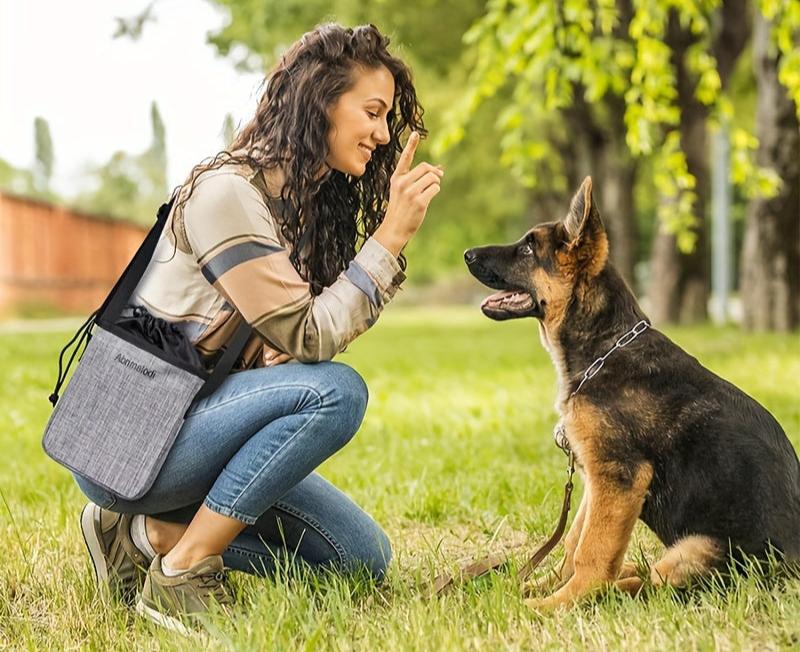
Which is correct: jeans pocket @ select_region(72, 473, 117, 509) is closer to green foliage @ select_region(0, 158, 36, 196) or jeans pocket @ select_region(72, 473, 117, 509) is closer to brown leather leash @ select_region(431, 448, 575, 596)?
brown leather leash @ select_region(431, 448, 575, 596)

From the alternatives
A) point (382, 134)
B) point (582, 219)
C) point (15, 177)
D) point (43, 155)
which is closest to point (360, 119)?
point (382, 134)

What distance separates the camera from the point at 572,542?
405cm

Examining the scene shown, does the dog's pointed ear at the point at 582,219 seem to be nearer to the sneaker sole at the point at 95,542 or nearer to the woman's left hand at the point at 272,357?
the woman's left hand at the point at 272,357

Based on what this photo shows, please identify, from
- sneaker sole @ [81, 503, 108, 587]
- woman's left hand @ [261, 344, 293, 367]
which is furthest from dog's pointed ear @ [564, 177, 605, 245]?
sneaker sole @ [81, 503, 108, 587]

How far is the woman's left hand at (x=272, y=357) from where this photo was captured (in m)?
3.87

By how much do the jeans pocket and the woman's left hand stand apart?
0.71 meters

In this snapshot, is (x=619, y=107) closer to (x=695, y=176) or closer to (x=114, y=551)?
(x=695, y=176)

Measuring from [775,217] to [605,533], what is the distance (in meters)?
13.3

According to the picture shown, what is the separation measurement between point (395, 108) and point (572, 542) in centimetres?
178

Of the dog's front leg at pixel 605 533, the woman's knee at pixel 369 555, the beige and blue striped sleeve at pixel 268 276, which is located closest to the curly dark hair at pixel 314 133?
the beige and blue striped sleeve at pixel 268 276

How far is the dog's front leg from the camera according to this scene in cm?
365

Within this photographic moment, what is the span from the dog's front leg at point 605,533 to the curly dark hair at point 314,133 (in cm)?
107

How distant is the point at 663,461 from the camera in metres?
3.72

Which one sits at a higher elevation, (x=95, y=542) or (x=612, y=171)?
(x=95, y=542)
